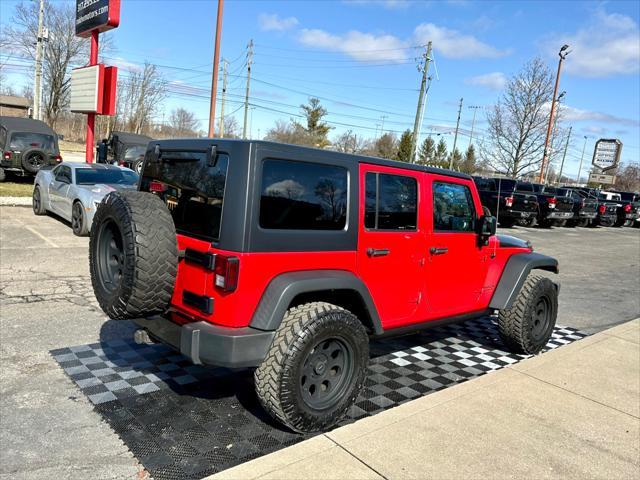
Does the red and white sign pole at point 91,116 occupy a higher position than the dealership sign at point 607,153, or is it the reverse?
the dealership sign at point 607,153

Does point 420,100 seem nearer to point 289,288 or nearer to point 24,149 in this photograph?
point 24,149

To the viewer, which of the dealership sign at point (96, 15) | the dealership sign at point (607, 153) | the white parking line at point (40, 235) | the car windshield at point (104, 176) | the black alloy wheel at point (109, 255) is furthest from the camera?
the dealership sign at point (607, 153)

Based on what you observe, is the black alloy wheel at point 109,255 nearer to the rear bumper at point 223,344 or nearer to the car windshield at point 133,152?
the rear bumper at point 223,344

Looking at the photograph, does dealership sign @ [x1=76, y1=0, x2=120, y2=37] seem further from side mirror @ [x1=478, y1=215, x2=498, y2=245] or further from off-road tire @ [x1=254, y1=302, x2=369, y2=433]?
off-road tire @ [x1=254, y1=302, x2=369, y2=433]

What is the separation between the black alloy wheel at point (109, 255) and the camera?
3.45m

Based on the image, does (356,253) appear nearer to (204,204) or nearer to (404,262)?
(404,262)

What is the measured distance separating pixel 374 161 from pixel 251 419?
6.83ft

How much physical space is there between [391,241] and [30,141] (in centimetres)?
1738

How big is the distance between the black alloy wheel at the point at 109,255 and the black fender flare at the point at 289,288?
1.09 m

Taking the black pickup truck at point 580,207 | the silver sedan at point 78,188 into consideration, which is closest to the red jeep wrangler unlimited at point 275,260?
the silver sedan at point 78,188

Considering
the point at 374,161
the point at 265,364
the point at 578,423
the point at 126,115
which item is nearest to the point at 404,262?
the point at 374,161

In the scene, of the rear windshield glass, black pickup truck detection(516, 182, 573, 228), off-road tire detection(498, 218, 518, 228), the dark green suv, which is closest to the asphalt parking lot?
the rear windshield glass

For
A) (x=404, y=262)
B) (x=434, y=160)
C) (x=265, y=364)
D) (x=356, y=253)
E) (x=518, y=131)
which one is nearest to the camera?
(x=265, y=364)

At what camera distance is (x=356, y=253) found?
3568 mm
